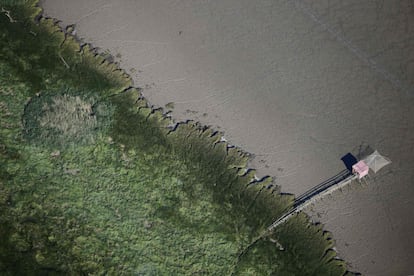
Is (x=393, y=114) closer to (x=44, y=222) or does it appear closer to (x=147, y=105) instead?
(x=147, y=105)

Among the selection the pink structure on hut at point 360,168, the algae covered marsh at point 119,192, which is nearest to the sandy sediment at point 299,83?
the pink structure on hut at point 360,168

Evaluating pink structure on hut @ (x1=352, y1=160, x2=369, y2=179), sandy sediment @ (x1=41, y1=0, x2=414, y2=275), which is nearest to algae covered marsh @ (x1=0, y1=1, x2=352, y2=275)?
sandy sediment @ (x1=41, y1=0, x2=414, y2=275)

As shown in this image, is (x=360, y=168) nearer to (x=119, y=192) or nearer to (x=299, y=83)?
(x=299, y=83)

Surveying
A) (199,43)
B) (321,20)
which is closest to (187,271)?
(199,43)

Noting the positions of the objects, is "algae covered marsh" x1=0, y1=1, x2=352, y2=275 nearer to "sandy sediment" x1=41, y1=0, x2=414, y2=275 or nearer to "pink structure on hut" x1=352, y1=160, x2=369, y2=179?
"sandy sediment" x1=41, y1=0, x2=414, y2=275

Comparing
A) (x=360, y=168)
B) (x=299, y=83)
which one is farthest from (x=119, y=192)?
(x=360, y=168)

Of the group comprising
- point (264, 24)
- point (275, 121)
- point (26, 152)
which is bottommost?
point (26, 152)
